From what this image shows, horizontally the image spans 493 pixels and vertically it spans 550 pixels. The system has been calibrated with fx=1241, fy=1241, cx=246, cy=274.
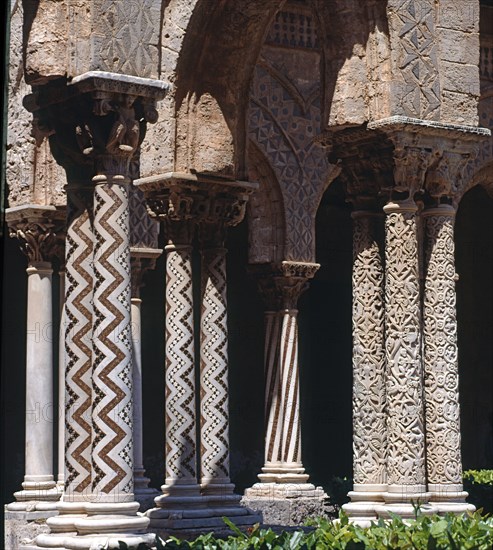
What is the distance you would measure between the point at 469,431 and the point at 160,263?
5792 millimetres

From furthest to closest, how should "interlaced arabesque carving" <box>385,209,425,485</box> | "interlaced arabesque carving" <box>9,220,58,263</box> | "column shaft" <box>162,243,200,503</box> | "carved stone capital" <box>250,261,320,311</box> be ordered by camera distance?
1. "carved stone capital" <box>250,261,320,311</box>
2. "interlaced arabesque carving" <box>9,220,58,263</box>
3. "column shaft" <box>162,243,200,503</box>
4. "interlaced arabesque carving" <box>385,209,425,485</box>

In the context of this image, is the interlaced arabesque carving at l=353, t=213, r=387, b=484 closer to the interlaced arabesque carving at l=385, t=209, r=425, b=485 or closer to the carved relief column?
the interlaced arabesque carving at l=385, t=209, r=425, b=485

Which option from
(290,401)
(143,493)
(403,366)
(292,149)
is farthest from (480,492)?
(403,366)

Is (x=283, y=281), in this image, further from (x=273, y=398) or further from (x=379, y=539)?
(x=379, y=539)

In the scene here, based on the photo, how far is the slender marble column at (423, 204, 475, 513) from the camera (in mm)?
7949

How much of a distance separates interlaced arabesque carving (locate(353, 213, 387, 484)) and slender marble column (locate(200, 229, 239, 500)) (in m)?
1.73

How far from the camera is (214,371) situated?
9.95m

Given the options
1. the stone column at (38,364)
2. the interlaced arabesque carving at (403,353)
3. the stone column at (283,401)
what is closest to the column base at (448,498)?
the interlaced arabesque carving at (403,353)

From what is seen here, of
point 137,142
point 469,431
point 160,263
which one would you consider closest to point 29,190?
point 137,142

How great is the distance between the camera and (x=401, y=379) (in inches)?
312

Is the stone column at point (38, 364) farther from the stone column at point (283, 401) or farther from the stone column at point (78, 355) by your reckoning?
the stone column at point (78, 355)

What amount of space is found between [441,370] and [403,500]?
909 millimetres

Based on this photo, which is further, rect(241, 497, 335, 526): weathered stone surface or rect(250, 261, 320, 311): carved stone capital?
rect(250, 261, 320, 311): carved stone capital

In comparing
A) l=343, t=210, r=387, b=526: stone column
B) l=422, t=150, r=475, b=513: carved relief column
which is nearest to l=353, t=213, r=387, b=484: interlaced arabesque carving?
l=343, t=210, r=387, b=526: stone column
